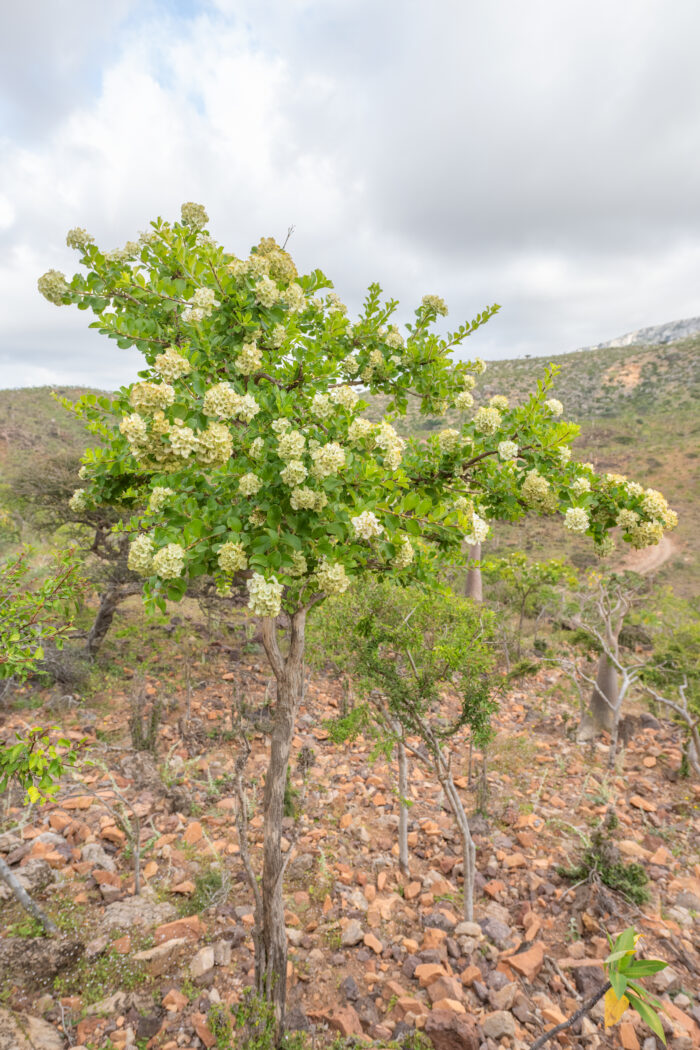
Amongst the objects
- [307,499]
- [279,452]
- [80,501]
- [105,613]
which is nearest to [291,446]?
[279,452]

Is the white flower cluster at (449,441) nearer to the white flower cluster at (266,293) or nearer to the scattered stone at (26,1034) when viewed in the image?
the white flower cluster at (266,293)

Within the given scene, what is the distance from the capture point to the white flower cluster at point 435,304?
3.42 metres

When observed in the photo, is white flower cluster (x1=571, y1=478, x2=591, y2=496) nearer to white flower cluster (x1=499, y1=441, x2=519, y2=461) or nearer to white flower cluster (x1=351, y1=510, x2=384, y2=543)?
white flower cluster (x1=499, y1=441, x2=519, y2=461)

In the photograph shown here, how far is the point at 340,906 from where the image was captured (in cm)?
432

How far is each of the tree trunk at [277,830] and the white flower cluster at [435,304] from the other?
7.77ft

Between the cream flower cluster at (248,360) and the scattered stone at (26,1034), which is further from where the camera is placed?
the scattered stone at (26,1034)

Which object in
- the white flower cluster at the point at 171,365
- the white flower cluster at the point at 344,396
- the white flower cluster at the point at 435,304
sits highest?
the white flower cluster at the point at 435,304

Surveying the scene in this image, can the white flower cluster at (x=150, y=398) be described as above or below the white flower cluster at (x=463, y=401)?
below

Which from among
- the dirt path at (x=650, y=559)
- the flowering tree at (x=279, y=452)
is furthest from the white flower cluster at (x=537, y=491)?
the dirt path at (x=650, y=559)

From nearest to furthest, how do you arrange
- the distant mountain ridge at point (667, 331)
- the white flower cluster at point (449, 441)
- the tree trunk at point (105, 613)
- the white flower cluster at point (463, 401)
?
the white flower cluster at point (449, 441) < the white flower cluster at point (463, 401) < the tree trunk at point (105, 613) < the distant mountain ridge at point (667, 331)

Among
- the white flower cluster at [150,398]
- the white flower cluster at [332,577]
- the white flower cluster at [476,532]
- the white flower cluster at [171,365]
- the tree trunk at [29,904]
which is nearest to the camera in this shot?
the white flower cluster at [150,398]

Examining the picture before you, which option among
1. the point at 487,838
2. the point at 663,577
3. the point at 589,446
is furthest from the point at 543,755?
the point at 589,446

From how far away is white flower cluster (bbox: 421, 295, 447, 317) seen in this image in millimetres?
3420

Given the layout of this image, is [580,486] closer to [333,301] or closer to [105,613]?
[333,301]
